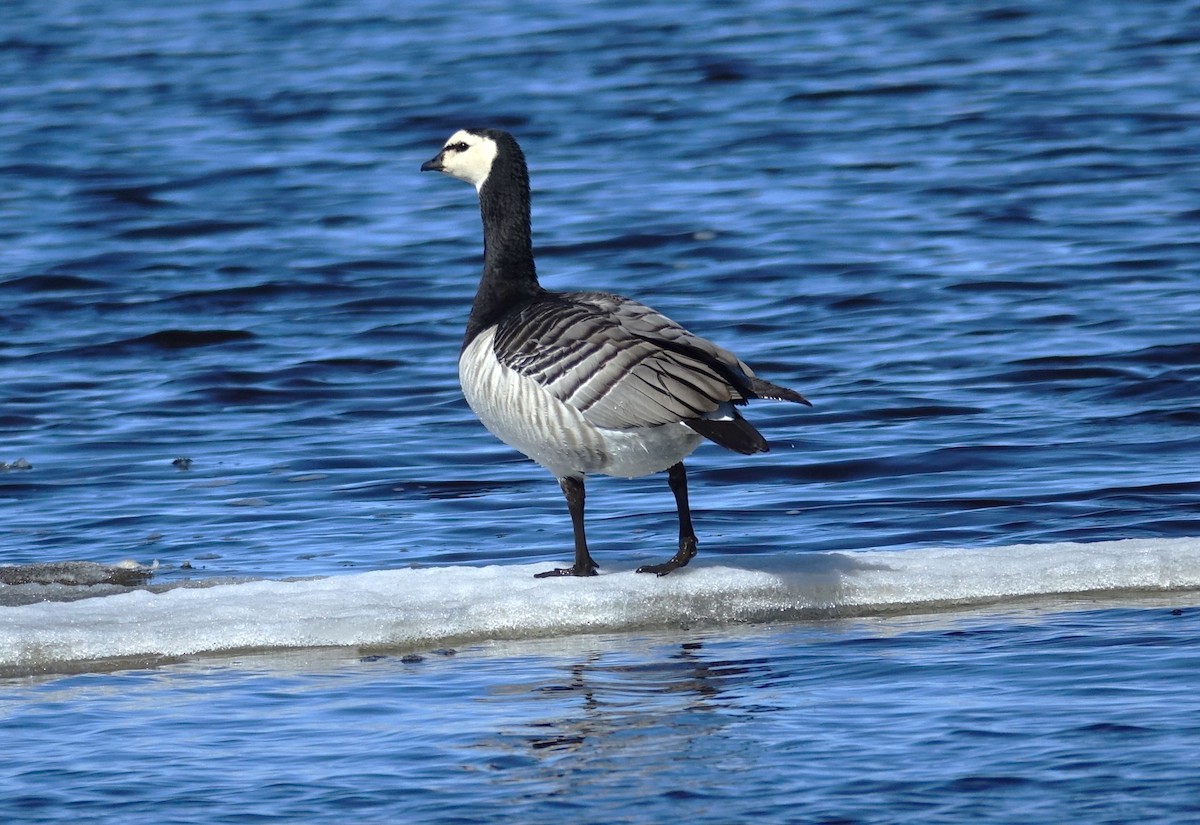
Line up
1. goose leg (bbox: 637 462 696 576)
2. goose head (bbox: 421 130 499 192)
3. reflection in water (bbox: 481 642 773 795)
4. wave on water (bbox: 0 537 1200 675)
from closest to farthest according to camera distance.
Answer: reflection in water (bbox: 481 642 773 795), wave on water (bbox: 0 537 1200 675), goose leg (bbox: 637 462 696 576), goose head (bbox: 421 130 499 192)

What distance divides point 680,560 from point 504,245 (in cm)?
179

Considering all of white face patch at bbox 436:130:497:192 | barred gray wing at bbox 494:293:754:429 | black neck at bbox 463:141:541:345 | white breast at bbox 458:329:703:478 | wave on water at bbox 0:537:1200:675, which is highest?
white face patch at bbox 436:130:497:192

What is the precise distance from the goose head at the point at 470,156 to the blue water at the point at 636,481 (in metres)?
1.93

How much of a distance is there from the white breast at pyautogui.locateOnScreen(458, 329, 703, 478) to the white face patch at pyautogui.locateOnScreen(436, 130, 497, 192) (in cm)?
126

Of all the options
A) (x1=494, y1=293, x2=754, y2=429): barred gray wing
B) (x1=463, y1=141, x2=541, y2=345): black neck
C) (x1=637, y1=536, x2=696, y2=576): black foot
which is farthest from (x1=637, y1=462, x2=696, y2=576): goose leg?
(x1=463, y1=141, x2=541, y2=345): black neck

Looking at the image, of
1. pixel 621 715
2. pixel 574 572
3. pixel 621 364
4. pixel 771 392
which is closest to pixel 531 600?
pixel 574 572

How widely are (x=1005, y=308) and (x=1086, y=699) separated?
33.0ft

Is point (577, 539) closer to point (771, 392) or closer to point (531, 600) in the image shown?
point (531, 600)

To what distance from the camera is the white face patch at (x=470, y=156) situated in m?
8.88

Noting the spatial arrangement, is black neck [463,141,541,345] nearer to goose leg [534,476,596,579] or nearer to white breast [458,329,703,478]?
white breast [458,329,703,478]

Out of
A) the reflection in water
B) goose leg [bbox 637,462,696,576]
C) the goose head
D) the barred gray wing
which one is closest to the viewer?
the reflection in water

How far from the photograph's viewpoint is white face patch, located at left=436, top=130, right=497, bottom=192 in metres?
8.88

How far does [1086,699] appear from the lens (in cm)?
622

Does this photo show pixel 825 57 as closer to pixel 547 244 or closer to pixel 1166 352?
pixel 547 244
